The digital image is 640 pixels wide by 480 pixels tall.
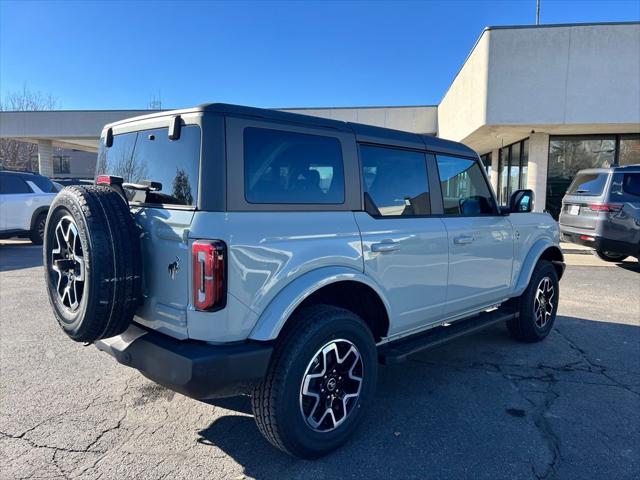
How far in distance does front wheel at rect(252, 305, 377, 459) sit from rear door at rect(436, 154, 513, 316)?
1.20 meters

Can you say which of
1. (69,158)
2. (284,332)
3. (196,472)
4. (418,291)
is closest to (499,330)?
(418,291)

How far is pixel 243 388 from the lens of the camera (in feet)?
8.32

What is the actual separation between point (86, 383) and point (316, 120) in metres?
2.84

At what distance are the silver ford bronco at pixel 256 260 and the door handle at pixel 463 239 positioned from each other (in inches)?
8.3

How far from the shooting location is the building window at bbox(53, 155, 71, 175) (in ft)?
154

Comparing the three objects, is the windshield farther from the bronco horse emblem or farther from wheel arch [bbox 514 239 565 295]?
wheel arch [bbox 514 239 565 295]

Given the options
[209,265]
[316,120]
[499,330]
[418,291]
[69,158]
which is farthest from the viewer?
[69,158]

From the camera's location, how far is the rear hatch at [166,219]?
2498 millimetres

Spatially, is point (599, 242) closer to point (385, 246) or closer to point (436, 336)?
point (436, 336)

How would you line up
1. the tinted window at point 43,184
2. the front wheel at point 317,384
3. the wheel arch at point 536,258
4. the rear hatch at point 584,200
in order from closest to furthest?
the front wheel at point 317,384 → the wheel arch at point 536,258 → the rear hatch at point 584,200 → the tinted window at point 43,184

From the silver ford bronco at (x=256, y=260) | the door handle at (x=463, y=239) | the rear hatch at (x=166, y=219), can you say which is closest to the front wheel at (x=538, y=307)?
the door handle at (x=463, y=239)

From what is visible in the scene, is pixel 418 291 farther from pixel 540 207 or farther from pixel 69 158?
pixel 69 158

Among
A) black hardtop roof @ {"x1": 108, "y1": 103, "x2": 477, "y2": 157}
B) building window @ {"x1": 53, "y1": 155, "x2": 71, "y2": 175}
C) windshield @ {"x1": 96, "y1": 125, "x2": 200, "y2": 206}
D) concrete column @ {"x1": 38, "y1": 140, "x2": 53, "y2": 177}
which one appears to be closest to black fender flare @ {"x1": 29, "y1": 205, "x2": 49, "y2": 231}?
windshield @ {"x1": 96, "y1": 125, "x2": 200, "y2": 206}

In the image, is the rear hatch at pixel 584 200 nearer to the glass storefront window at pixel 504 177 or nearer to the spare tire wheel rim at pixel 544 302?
the spare tire wheel rim at pixel 544 302
